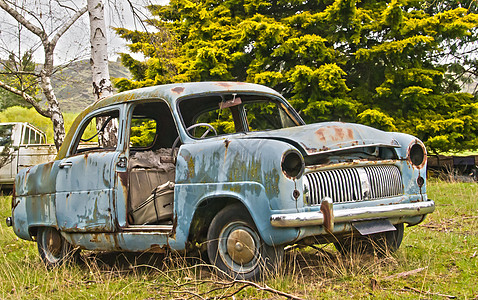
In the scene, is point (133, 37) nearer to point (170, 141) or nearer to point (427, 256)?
point (170, 141)

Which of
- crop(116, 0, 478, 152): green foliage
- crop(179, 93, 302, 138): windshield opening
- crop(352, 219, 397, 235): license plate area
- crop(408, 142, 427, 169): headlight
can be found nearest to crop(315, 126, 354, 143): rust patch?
crop(352, 219, 397, 235): license plate area

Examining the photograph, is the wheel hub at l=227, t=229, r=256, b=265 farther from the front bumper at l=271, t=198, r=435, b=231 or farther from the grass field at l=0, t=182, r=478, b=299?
the front bumper at l=271, t=198, r=435, b=231

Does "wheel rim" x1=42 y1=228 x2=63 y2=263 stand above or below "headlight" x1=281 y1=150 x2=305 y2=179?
below

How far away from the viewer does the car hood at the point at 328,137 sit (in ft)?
13.8

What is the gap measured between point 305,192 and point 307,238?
1.43 feet

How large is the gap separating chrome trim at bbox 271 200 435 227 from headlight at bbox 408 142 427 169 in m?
0.37

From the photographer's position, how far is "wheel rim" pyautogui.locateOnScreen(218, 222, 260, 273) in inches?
168

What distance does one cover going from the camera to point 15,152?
49.1 feet

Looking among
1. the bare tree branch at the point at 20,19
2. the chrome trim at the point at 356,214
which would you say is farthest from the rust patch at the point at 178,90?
the bare tree branch at the point at 20,19

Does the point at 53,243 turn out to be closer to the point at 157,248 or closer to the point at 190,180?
the point at 157,248

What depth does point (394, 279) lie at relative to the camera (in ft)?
14.0

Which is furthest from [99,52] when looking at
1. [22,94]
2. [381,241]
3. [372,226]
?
[372,226]

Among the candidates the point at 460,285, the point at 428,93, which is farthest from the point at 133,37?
the point at 460,285

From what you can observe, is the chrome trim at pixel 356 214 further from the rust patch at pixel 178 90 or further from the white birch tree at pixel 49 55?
the white birch tree at pixel 49 55
